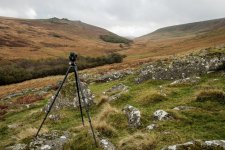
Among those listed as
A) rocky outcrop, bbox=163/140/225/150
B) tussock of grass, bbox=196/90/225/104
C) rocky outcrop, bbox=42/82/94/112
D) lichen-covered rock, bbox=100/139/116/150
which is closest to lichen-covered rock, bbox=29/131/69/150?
lichen-covered rock, bbox=100/139/116/150

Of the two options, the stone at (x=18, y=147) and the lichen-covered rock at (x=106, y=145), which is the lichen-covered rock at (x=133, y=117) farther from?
the stone at (x=18, y=147)

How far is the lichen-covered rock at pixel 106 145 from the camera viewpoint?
13766 mm

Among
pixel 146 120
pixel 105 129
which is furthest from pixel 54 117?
pixel 146 120

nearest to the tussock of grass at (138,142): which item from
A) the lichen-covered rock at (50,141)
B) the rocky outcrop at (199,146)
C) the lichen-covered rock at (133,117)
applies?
the rocky outcrop at (199,146)

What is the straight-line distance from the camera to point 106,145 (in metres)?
14.0

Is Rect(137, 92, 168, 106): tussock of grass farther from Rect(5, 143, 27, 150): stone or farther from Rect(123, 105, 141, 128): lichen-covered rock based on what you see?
Rect(5, 143, 27, 150): stone

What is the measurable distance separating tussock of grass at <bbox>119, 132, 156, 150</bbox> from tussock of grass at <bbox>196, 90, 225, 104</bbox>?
621 cm

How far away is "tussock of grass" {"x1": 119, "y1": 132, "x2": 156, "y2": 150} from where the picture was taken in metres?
12.8

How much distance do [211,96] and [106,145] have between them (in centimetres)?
745

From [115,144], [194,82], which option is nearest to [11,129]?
[115,144]

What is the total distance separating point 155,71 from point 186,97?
8925 millimetres

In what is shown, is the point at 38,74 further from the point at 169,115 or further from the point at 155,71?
the point at 169,115

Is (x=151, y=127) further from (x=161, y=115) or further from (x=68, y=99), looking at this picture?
(x=68, y=99)

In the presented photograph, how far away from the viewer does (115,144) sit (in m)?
14.2
